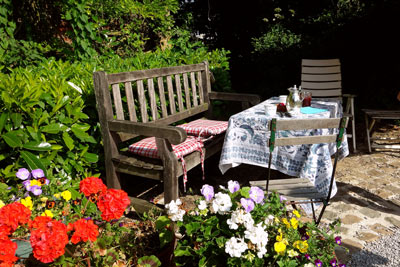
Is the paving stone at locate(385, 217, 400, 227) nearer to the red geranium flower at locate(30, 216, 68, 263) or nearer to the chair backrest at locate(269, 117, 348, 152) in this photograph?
the chair backrest at locate(269, 117, 348, 152)

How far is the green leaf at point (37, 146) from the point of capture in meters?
2.58

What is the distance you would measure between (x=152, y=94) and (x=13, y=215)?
8.04 feet

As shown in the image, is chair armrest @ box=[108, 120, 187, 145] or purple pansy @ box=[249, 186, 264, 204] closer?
purple pansy @ box=[249, 186, 264, 204]

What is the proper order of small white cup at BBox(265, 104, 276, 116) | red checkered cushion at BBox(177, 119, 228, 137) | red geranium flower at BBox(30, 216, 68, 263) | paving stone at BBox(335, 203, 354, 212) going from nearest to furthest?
red geranium flower at BBox(30, 216, 68, 263)
small white cup at BBox(265, 104, 276, 116)
paving stone at BBox(335, 203, 354, 212)
red checkered cushion at BBox(177, 119, 228, 137)

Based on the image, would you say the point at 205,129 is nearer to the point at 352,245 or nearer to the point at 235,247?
the point at 352,245

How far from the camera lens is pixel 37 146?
2.60 meters

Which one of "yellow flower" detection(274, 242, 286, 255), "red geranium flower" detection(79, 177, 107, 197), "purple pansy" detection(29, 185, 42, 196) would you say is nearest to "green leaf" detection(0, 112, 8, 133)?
"purple pansy" detection(29, 185, 42, 196)

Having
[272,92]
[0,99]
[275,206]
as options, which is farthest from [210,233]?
[272,92]

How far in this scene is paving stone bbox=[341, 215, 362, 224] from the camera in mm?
3330

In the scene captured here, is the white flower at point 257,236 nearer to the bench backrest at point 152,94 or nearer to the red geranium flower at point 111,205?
the red geranium flower at point 111,205

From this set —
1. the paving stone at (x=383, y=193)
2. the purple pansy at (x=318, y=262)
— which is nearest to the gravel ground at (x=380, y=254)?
the paving stone at (x=383, y=193)

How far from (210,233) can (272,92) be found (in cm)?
736

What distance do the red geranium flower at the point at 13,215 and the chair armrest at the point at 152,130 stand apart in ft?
4.93

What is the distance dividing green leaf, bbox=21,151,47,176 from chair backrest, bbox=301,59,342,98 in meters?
4.55
